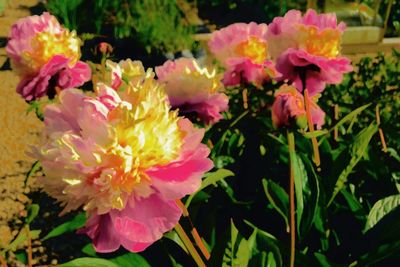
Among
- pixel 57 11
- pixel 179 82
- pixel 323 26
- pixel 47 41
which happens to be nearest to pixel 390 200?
pixel 323 26

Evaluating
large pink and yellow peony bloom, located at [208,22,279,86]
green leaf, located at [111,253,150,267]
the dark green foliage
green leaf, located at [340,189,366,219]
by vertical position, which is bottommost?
the dark green foliage

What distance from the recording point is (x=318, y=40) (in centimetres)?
129

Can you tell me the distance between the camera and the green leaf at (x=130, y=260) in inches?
51.8

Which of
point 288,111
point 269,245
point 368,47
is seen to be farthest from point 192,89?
point 368,47

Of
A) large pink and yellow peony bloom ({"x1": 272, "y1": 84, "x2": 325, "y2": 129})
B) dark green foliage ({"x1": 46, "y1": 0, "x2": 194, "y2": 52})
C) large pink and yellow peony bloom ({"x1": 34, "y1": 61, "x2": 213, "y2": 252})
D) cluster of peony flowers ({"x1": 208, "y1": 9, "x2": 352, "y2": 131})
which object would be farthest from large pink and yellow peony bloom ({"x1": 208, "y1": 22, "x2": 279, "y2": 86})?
dark green foliage ({"x1": 46, "y1": 0, "x2": 194, "y2": 52})

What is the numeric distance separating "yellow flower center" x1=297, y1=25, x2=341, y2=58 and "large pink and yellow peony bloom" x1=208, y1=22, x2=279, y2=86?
24 centimetres

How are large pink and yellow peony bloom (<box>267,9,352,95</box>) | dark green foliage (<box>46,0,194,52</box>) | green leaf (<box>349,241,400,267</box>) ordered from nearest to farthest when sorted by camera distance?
1. green leaf (<box>349,241,400,267</box>)
2. large pink and yellow peony bloom (<box>267,9,352,95</box>)
3. dark green foliage (<box>46,0,194,52</box>)

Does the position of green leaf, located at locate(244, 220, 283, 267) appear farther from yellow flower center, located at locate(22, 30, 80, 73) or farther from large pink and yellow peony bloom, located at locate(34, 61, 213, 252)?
yellow flower center, located at locate(22, 30, 80, 73)

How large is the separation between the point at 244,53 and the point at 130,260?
22.3 inches

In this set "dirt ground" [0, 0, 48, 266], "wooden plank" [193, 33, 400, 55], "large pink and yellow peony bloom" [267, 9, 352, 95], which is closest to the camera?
"large pink and yellow peony bloom" [267, 9, 352, 95]

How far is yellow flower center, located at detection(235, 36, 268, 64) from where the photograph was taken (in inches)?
60.5

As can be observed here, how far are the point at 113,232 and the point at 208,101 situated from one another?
53 centimetres

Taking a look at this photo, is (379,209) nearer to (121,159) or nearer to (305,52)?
(305,52)

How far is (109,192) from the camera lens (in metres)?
0.84
